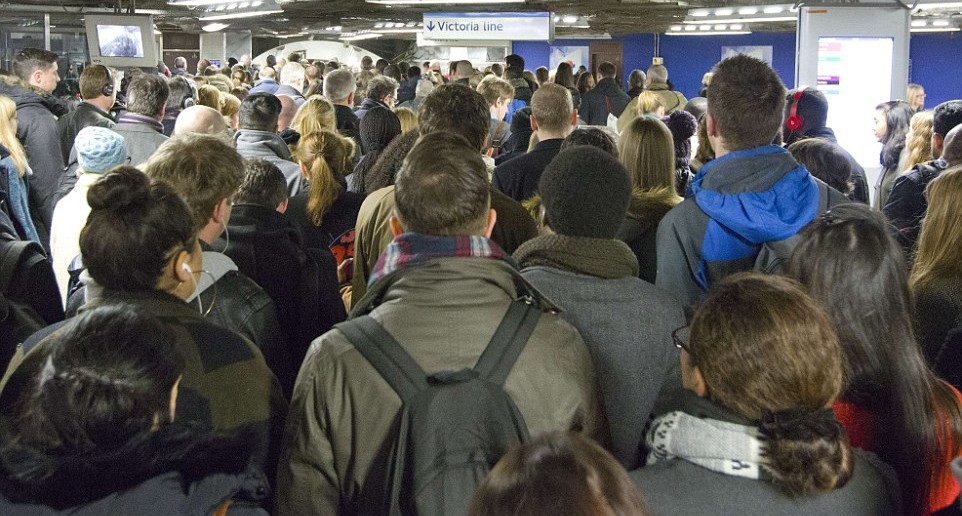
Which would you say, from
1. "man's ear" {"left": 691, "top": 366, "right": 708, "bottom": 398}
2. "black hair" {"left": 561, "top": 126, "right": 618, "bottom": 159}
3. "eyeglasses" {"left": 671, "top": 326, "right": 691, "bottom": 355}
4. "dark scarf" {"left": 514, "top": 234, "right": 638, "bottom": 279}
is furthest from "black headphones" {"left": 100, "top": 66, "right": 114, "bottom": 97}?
"man's ear" {"left": 691, "top": 366, "right": 708, "bottom": 398}

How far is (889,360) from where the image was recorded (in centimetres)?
228

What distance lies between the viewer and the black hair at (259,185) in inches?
128

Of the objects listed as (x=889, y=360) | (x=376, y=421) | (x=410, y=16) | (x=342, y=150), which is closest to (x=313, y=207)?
(x=342, y=150)

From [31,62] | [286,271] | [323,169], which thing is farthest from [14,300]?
[31,62]

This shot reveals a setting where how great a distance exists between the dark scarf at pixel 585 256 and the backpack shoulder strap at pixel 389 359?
28.5 inches

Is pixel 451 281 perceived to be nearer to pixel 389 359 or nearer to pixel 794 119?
pixel 389 359

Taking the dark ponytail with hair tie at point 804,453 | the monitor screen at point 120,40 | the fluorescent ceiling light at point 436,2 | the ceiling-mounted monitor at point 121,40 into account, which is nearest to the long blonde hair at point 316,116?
the dark ponytail with hair tie at point 804,453

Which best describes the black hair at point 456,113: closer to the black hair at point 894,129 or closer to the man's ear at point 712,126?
the man's ear at point 712,126

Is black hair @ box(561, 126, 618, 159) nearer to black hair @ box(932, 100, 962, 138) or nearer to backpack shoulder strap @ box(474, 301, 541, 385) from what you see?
black hair @ box(932, 100, 962, 138)

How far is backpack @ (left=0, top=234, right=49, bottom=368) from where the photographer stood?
2.74m

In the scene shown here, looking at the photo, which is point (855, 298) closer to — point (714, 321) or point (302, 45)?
point (714, 321)

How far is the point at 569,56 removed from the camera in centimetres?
3020

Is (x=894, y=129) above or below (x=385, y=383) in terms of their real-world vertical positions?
above

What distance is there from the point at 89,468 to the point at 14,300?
1538mm
